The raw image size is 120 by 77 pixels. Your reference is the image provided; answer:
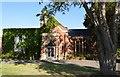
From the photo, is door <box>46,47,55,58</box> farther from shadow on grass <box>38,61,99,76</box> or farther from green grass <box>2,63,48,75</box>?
green grass <box>2,63,48,75</box>

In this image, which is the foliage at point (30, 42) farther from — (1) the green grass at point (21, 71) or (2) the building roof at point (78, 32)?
(1) the green grass at point (21, 71)

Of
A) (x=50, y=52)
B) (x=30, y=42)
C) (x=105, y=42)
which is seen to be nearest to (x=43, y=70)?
(x=105, y=42)

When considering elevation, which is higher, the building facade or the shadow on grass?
the building facade

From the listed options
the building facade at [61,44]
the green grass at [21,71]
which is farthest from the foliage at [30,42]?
the green grass at [21,71]

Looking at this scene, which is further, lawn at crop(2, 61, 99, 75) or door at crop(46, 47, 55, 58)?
door at crop(46, 47, 55, 58)

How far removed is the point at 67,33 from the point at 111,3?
24.8 meters

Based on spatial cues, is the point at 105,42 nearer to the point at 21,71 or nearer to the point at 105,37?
the point at 105,37

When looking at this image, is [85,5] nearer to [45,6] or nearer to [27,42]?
[45,6]

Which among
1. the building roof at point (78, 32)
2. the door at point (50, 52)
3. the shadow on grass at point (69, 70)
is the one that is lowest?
the shadow on grass at point (69, 70)

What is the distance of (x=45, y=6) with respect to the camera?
27.2m

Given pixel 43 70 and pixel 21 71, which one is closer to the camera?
pixel 21 71

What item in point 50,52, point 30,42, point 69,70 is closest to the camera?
point 69,70

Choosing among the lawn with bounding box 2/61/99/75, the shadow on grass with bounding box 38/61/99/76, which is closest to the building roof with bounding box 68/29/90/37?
the shadow on grass with bounding box 38/61/99/76

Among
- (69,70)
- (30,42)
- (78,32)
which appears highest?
(78,32)
